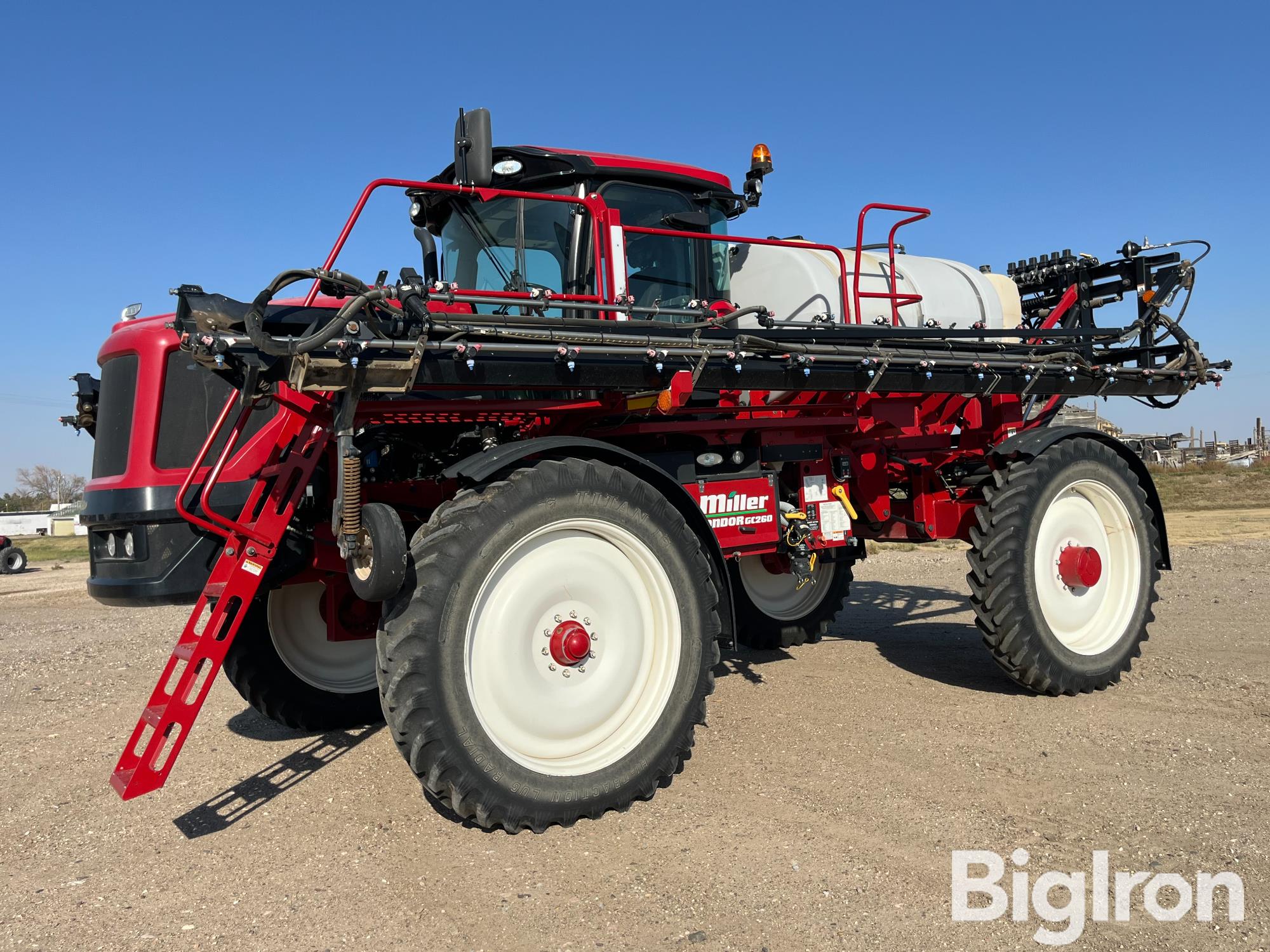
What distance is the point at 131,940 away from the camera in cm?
296

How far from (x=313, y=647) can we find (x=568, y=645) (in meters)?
2.14

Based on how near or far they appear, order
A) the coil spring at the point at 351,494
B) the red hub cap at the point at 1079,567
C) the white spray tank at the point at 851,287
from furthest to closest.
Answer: the white spray tank at the point at 851,287, the red hub cap at the point at 1079,567, the coil spring at the point at 351,494

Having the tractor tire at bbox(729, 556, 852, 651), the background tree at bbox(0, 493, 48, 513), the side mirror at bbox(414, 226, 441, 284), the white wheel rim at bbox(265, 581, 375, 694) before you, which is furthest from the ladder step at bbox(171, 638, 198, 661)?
the background tree at bbox(0, 493, 48, 513)

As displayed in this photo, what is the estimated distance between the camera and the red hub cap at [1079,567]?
580 cm

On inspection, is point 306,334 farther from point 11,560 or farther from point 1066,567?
point 11,560

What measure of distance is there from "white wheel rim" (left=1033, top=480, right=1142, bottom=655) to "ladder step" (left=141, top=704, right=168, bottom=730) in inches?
182

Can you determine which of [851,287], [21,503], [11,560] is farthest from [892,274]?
[21,503]

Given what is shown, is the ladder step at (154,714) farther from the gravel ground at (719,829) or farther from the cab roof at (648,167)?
the cab roof at (648,167)

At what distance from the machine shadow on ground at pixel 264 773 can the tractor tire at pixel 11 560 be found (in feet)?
61.2

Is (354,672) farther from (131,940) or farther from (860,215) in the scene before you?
(860,215)

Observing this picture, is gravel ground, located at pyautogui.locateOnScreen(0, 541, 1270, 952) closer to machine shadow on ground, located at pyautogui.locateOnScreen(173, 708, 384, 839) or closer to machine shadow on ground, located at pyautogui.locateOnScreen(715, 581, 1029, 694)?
machine shadow on ground, located at pyautogui.locateOnScreen(173, 708, 384, 839)

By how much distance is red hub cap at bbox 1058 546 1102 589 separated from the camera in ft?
19.0

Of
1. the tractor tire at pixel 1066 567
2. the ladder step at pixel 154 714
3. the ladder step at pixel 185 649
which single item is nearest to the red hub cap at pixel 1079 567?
the tractor tire at pixel 1066 567

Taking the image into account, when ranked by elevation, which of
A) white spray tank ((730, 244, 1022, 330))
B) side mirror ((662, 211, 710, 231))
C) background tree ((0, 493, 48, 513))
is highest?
side mirror ((662, 211, 710, 231))
